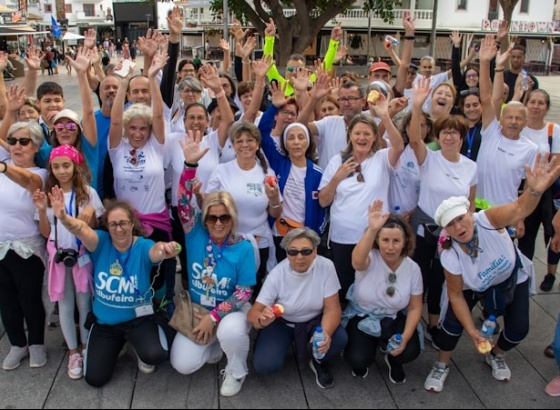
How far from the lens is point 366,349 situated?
3.78m

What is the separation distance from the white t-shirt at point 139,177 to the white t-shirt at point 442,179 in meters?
2.23

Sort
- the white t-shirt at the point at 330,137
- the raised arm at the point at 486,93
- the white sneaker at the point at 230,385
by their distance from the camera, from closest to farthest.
Answer: the white sneaker at the point at 230,385, the raised arm at the point at 486,93, the white t-shirt at the point at 330,137

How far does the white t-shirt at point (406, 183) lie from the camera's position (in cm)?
435

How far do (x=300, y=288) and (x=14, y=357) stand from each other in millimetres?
2330

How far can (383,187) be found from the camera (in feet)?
13.6

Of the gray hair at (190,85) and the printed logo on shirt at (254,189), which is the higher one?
the gray hair at (190,85)

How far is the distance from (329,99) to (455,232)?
2431 mm

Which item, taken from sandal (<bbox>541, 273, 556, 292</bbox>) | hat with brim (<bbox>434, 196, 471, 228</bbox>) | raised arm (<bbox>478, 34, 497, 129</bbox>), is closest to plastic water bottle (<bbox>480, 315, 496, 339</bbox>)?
hat with brim (<bbox>434, 196, 471, 228</bbox>)

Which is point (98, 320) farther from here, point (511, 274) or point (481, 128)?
point (481, 128)

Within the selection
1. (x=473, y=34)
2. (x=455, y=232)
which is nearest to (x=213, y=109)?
(x=455, y=232)

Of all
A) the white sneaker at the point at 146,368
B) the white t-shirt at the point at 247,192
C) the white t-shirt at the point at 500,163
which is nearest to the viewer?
the white sneaker at the point at 146,368

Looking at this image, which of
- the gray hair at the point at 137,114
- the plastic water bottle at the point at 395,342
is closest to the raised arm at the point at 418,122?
the plastic water bottle at the point at 395,342

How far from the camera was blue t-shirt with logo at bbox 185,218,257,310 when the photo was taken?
3.86 m

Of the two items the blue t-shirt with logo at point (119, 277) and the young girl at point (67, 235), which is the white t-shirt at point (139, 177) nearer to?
the young girl at point (67, 235)
